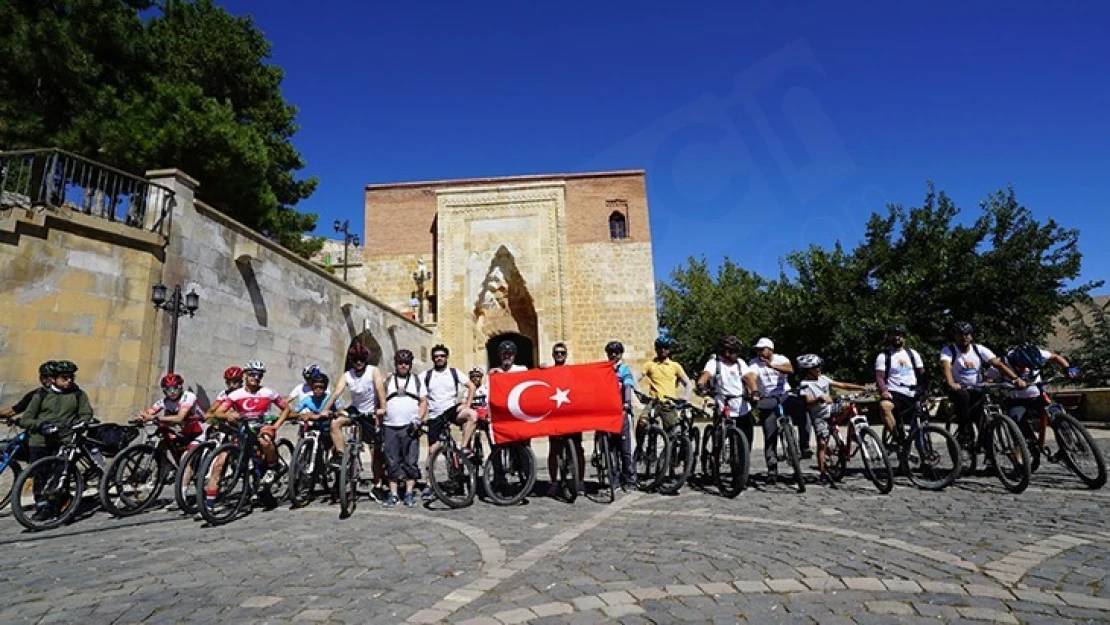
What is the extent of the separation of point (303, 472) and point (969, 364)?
304 inches

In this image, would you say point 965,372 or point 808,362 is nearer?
point 965,372

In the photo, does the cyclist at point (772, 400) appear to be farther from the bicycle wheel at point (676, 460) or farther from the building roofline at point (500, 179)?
the building roofline at point (500, 179)

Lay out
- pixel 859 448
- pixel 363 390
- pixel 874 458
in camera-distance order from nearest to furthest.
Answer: pixel 874 458
pixel 859 448
pixel 363 390

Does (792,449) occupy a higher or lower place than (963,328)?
lower

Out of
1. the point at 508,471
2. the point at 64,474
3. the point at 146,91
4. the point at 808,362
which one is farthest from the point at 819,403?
the point at 146,91

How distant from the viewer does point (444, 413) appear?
22.2 feet

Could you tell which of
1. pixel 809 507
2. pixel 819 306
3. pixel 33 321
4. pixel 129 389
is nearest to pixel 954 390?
pixel 809 507

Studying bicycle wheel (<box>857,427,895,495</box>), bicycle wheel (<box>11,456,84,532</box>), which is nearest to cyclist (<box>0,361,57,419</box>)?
bicycle wheel (<box>11,456,84,532</box>)

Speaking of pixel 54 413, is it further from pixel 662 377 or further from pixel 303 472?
pixel 662 377

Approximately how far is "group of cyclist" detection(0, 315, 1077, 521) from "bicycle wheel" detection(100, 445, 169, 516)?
→ 0.47 meters

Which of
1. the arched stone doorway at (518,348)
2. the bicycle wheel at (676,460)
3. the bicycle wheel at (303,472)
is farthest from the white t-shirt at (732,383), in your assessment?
the arched stone doorway at (518,348)

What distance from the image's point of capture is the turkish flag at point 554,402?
658cm

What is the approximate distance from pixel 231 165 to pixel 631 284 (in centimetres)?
1613

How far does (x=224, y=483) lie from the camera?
6.30 metres
